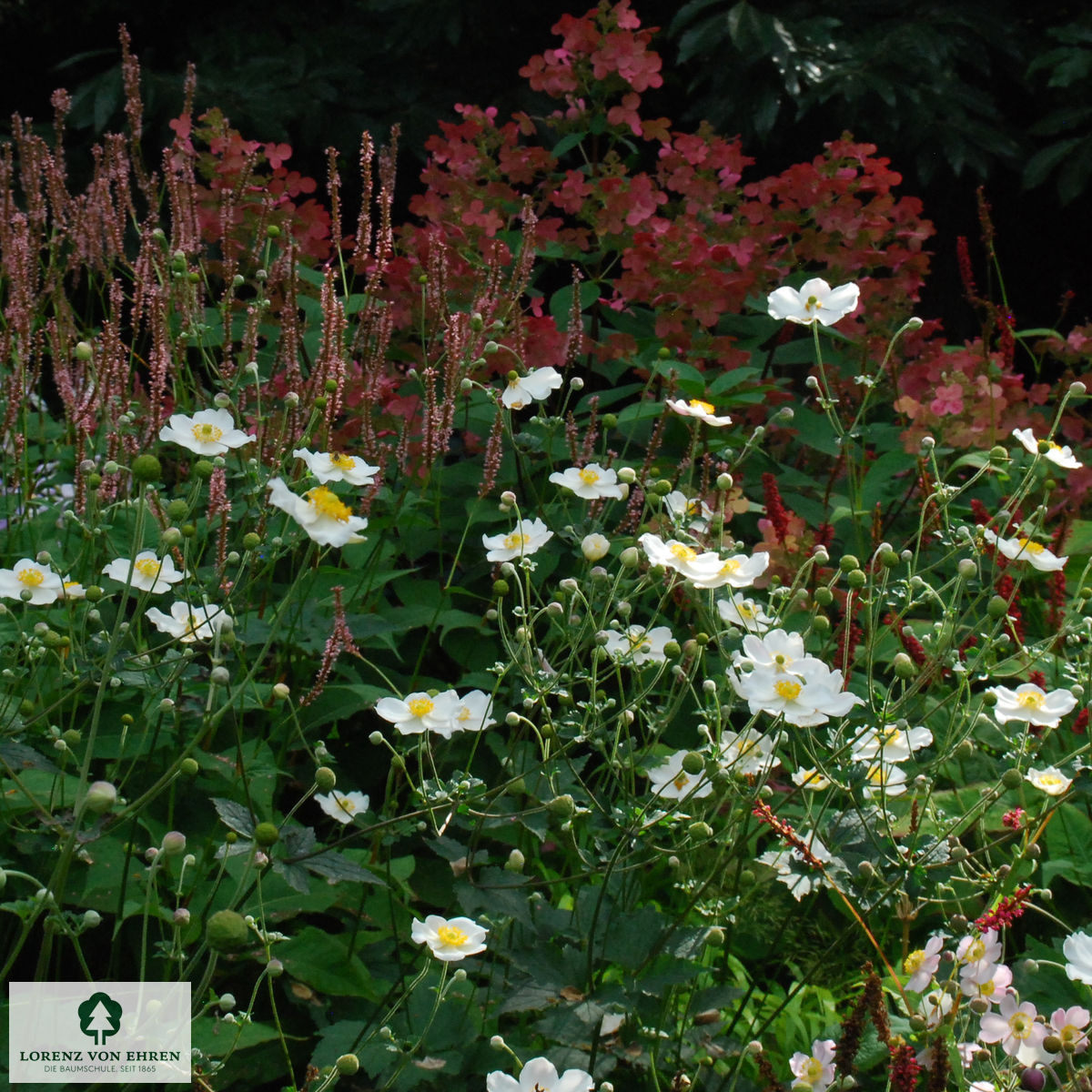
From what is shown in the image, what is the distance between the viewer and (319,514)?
4.14 feet

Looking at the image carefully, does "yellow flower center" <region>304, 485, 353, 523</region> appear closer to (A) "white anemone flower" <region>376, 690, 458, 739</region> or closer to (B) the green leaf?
(A) "white anemone flower" <region>376, 690, 458, 739</region>

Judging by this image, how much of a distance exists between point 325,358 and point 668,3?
378 cm

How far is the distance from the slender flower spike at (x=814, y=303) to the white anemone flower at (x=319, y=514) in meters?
0.85

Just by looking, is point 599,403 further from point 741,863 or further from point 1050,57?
point 1050,57

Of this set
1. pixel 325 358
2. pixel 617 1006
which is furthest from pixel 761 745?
pixel 325 358

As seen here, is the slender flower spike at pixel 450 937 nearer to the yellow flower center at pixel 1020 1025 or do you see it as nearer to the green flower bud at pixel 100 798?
the green flower bud at pixel 100 798

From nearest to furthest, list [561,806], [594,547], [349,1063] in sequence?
[349,1063] < [561,806] < [594,547]

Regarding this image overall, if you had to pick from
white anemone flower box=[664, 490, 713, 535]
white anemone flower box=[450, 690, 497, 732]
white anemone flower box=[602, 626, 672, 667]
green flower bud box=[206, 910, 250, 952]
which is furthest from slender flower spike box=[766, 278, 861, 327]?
green flower bud box=[206, 910, 250, 952]

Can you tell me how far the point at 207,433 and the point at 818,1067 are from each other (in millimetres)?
1129

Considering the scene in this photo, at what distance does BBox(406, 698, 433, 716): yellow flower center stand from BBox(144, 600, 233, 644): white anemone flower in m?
0.25

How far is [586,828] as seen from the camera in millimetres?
1541

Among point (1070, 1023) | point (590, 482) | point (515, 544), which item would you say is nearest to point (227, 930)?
point (515, 544)

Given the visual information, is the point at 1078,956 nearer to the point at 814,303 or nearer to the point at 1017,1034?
the point at 1017,1034

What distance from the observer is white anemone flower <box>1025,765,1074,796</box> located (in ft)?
5.05
